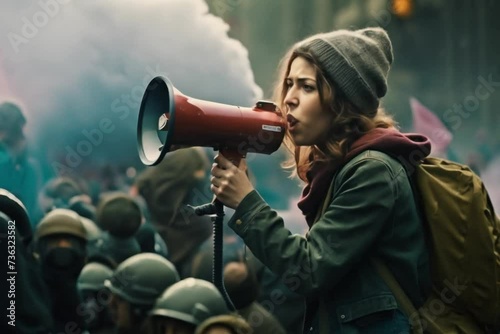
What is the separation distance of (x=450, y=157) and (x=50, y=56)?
3.09 m

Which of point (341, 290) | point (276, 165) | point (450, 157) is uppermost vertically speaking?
point (341, 290)

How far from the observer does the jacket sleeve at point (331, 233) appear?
1.98m

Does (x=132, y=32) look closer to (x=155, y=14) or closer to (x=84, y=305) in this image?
(x=155, y=14)

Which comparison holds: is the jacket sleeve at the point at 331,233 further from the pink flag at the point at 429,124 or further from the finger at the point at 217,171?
the pink flag at the point at 429,124

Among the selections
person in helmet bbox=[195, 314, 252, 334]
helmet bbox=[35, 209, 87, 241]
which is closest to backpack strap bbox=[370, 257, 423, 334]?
person in helmet bbox=[195, 314, 252, 334]

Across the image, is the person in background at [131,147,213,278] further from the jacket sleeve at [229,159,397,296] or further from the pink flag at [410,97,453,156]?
the jacket sleeve at [229,159,397,296]

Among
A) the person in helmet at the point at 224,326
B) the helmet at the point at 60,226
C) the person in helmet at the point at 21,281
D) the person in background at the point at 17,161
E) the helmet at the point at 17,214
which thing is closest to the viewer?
the person in helmet at the point at 224,326

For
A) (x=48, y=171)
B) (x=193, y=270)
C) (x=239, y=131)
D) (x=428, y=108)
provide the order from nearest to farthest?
(x=239, y=131) → (x=193, y=270) → (x=48, y=171) → (x=428, y=108)

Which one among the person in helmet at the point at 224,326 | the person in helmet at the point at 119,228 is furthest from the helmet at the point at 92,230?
the person in helmet at the point at 224,326

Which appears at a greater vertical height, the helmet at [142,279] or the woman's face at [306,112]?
the woman's face at [306,112]

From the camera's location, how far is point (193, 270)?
423 cm

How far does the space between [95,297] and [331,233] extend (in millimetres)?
2300

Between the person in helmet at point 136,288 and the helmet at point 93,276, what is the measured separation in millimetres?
341

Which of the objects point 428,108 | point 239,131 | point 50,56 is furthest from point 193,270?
point 428,108
